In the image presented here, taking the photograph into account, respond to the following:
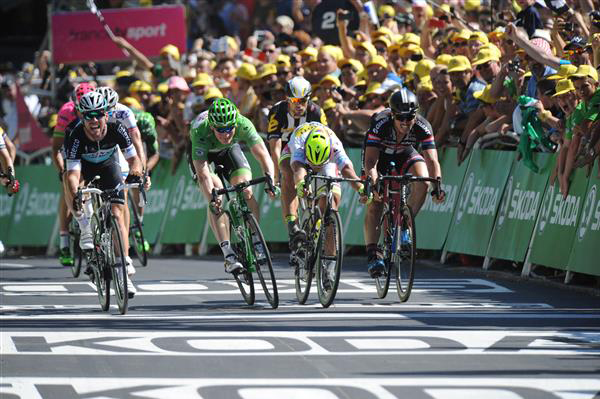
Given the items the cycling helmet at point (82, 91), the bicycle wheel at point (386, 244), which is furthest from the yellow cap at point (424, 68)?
the cycling helmet at point (82, 91)

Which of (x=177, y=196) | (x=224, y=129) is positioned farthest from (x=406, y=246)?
(x=177, y=196)

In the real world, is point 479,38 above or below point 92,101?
above

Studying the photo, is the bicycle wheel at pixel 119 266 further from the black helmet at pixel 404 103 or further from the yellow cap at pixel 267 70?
the yellow cap at pixel 267 70

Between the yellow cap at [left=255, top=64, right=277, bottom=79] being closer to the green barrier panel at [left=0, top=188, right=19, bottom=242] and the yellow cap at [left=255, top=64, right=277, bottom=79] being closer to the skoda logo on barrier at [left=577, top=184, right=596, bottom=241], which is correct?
the skoda logo on barrier at [left=577, top=184, right=596, bottom=241]

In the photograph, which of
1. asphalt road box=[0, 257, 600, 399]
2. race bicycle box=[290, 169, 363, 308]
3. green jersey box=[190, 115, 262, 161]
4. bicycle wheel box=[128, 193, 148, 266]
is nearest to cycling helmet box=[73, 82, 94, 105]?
green jersey box=[190, 115, 262, 161]

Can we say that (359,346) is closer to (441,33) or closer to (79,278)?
(79,278)

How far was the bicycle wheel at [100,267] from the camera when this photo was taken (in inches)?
504

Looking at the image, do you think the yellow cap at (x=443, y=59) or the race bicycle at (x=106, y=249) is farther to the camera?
the yellow cap at (x=443, y=59)

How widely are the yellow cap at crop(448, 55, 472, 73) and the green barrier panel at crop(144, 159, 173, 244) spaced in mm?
7216

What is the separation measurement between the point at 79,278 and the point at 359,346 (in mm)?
8048

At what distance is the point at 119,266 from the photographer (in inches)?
493

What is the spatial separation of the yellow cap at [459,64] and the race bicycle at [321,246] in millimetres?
3920

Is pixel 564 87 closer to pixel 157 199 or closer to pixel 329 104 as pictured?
pixel 329 104

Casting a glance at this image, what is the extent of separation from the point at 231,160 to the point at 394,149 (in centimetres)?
155
